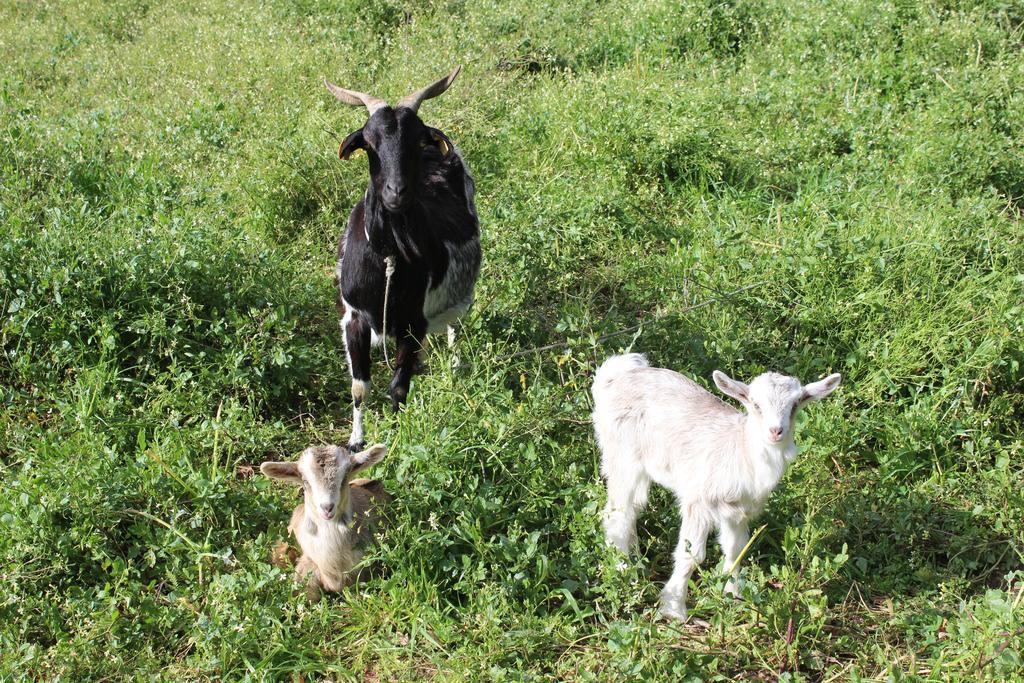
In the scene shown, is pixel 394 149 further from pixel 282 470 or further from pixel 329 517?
pixel 329 517

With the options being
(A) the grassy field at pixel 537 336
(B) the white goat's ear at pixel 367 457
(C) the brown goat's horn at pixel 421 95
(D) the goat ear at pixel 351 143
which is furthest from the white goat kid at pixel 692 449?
(C) the brown goat's horn at pixel 421 95

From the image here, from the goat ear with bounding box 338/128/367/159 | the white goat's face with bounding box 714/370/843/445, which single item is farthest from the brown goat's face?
the white goat's face with bounding box 714/370/843/445

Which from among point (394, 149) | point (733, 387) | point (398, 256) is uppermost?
point (394, 149)

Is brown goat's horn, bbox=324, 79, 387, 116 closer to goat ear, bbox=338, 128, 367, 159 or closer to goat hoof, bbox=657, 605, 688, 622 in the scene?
goat ear, bbox=338, 128, 367, 159

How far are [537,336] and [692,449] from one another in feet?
6.20

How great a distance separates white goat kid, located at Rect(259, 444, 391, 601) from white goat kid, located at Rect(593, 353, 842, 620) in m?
0.98

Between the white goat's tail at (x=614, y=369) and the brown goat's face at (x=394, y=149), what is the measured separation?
1.26 meters

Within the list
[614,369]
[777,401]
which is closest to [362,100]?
[614,369]

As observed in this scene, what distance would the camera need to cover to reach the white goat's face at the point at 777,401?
3.61m

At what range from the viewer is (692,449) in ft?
12.9

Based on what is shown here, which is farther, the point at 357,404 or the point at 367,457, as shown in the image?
the point at 357,404

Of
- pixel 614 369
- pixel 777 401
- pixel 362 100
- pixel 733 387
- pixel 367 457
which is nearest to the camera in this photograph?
pixel 777 401

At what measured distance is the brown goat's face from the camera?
15.8 feet

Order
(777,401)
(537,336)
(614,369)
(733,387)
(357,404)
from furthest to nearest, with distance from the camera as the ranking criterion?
(537,336) → (357,404) → (614,369) → (733,387) → (777,401)
